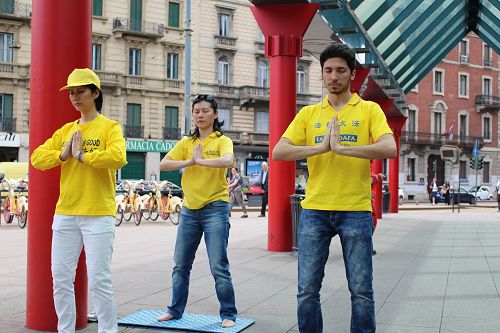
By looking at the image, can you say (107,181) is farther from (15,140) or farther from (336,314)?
(15,140)

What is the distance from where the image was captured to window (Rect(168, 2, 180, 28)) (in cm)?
3906

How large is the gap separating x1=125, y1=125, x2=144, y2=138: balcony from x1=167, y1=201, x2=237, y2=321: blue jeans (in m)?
32.6

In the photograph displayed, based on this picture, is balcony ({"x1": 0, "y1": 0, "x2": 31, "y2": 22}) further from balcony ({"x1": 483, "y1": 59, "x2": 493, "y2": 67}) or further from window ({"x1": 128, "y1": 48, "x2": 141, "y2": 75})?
balcony ({"x1": 483, "y1": 59, "x2": 493, "y2": 67})

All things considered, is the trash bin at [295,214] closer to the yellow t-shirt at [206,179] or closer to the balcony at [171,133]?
the yellow t-shirt at [206,179]

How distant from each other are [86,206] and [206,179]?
1.14 metres

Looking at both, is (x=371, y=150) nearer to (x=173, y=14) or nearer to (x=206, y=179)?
(x=206, y=179)

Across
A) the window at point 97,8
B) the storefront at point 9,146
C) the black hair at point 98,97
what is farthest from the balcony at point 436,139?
the black hair at point 98,97

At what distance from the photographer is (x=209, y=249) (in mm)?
5070

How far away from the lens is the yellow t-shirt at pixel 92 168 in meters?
4.15

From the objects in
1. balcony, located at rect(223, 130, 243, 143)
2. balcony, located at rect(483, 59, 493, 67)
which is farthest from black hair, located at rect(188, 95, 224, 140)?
balcony, located at rect(483, 59, 493, 67)

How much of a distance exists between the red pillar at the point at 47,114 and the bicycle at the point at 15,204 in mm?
11179

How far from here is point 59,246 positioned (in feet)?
13.8

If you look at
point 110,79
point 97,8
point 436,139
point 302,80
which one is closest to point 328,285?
point 110,79

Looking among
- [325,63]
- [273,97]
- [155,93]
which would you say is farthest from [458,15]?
[155,93]
